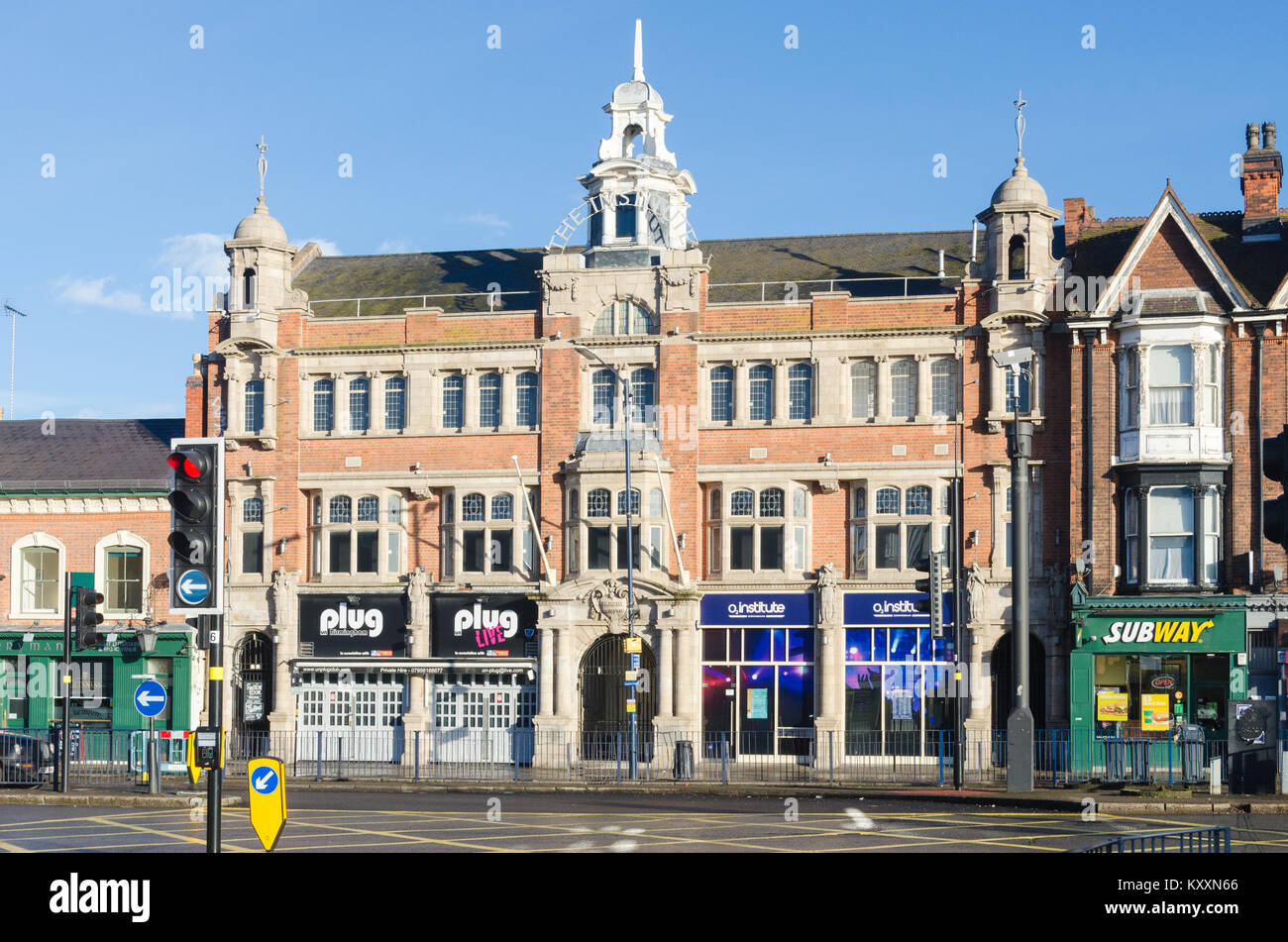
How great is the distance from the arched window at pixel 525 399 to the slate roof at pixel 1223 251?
1483cm

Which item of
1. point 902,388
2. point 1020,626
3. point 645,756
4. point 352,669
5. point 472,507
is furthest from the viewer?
point 472,507

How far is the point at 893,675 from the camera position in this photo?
41656 mm

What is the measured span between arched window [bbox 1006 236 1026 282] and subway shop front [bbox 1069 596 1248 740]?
29.4 feet

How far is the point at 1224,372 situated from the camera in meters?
40.0

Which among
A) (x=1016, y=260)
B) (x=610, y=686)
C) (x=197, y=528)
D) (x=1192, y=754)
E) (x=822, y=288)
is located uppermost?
(x=1016, y=260)

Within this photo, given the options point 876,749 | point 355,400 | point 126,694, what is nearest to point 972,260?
point 876,749

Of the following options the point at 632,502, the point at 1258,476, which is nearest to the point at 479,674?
the point at 632,502

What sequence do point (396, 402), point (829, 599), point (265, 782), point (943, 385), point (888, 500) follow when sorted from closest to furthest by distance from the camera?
point (265, 782)
point (829, 599)
point (888, 500)
point (943, 385)
point (396, 402)

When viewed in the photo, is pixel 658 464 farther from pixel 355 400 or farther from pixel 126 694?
pixel 126 694

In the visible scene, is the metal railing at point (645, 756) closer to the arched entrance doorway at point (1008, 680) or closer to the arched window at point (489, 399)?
the arched entrance doorway at point (1008, 680)

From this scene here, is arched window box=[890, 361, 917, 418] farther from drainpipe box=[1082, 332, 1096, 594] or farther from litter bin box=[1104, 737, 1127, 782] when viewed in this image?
litter bin box=[1104, 737, 1127, 782]

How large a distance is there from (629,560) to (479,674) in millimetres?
6618

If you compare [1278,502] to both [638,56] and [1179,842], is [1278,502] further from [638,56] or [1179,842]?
[638,56]
